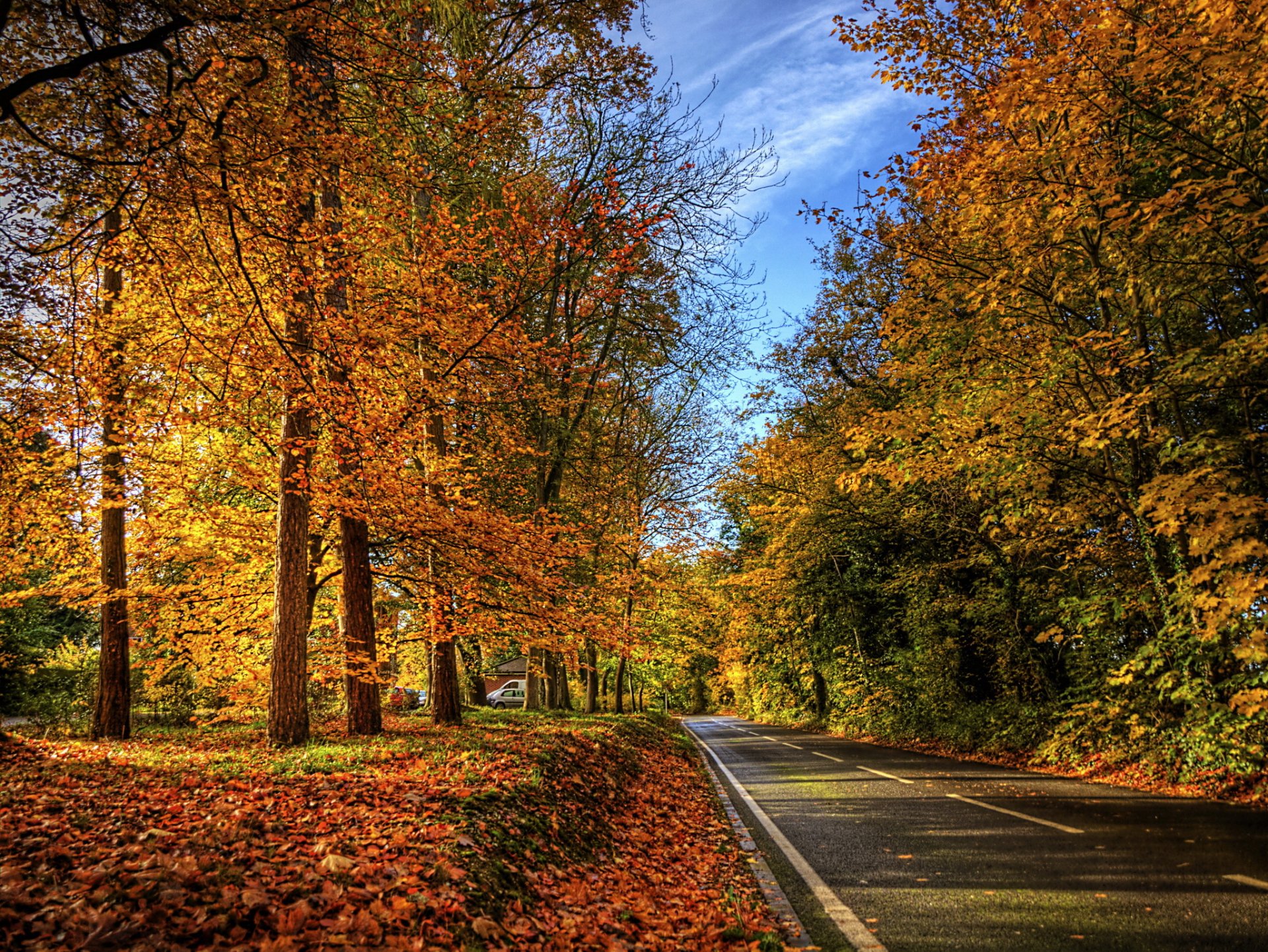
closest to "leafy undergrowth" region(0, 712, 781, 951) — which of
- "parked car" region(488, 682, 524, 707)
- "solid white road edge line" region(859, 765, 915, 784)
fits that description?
"solid white road edge line" region(859, 765, 915, 784)

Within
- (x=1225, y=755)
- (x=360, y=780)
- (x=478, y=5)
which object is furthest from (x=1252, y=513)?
(x=478, y=5)

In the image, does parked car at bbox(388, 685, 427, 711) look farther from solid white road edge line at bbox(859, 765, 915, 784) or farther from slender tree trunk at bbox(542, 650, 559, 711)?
solid white road edge line at bbox(859, 765, 915, 784)

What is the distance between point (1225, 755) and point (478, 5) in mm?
14598

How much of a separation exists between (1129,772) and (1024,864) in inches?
235

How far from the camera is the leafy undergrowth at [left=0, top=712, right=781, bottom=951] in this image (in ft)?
10.4

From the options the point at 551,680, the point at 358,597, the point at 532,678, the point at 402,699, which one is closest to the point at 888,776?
the point at 358,597

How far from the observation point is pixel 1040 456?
32.5 ft

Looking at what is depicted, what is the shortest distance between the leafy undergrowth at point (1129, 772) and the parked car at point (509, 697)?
114ft

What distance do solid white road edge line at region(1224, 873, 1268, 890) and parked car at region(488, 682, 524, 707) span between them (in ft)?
143

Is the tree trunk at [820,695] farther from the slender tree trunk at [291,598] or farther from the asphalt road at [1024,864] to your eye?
the slender tree trunk at [291,598]

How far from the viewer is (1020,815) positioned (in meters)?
7.26

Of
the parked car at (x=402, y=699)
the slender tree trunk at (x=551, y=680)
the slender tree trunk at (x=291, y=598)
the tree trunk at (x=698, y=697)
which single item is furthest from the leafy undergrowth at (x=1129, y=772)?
the tree trunk at (x=698, y=697)

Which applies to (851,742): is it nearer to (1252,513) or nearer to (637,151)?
(1252,513)

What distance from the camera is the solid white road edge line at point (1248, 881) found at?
4453 millimetres
